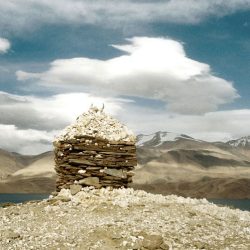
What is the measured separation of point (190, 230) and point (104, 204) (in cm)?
506

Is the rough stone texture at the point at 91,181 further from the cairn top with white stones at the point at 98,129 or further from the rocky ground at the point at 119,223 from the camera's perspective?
the cairn top with white stones at the point at 98,129

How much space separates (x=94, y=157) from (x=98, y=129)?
6.06 feet

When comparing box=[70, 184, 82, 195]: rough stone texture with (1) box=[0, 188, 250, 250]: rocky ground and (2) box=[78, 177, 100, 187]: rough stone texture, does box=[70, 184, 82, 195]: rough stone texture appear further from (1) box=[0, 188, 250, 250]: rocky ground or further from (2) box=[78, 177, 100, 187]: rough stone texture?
(2) box=[78, 177, 100, 187]: rough stone texture

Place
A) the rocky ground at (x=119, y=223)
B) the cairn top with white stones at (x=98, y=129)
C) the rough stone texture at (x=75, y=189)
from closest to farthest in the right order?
the rocky ground at (x=119, y=223)
the rough stone texture at (x=75, y=189)
the cairn top with white stones at (x=98, y=129)

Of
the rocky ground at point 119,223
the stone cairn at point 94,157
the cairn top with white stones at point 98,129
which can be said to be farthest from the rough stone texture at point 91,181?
the cairn top with white stones at point 98,129

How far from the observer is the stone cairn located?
25.2 meters

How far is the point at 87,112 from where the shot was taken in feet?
92.7

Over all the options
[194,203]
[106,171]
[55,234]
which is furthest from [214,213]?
[55,234]

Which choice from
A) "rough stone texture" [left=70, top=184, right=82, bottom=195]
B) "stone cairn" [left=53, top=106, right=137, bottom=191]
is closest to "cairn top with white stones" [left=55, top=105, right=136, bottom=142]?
"stone cairn" [left=53, top=106, right=137, bottom=191]

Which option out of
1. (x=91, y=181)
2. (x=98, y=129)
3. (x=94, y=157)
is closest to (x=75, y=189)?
(x=91, y=181)

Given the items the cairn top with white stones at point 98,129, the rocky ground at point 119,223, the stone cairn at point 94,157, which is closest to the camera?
the rocky ground at point 119,223

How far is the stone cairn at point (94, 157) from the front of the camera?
25156 mm

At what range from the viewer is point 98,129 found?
2638 cm

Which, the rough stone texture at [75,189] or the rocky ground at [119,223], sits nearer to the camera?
the rocky ground at [119,223]
